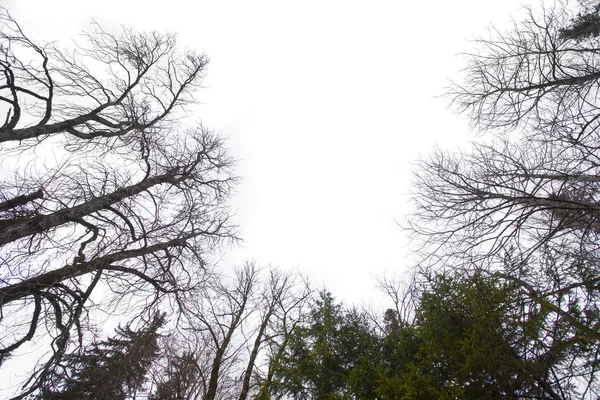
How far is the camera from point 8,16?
526 cm

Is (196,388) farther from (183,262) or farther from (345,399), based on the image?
(345,399)

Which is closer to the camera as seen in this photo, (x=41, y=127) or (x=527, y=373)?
(x=527, y=373)

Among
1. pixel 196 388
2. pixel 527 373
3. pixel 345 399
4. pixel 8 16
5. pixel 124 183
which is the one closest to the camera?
pixel 527 373

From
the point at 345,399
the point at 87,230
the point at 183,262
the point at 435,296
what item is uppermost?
the point at 183,262

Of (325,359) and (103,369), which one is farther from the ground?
(325,359)

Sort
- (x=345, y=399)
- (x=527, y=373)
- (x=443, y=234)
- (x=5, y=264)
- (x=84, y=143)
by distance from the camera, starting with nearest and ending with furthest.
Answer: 1. (x=527, y=373)
2. (x=5, y=264)
3. (x=345, y=399)
4. (x=443, y=234)
5. (x=84, y=143)

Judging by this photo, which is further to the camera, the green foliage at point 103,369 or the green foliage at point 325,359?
the green foliage at point 325,359

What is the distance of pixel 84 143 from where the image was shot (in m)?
6.71

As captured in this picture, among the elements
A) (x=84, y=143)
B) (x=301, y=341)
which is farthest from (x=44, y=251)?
(x=301, y=341)

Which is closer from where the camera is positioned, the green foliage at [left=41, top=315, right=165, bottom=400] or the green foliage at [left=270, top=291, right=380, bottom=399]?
the green foliage at [left=41, top=315, right=165, bottom=400]

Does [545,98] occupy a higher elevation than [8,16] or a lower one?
lower

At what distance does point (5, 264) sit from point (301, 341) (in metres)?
4.39

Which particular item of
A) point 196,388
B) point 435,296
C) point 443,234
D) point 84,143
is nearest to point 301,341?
point 435,296

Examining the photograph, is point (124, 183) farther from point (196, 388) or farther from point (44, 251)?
point (196, 388)
